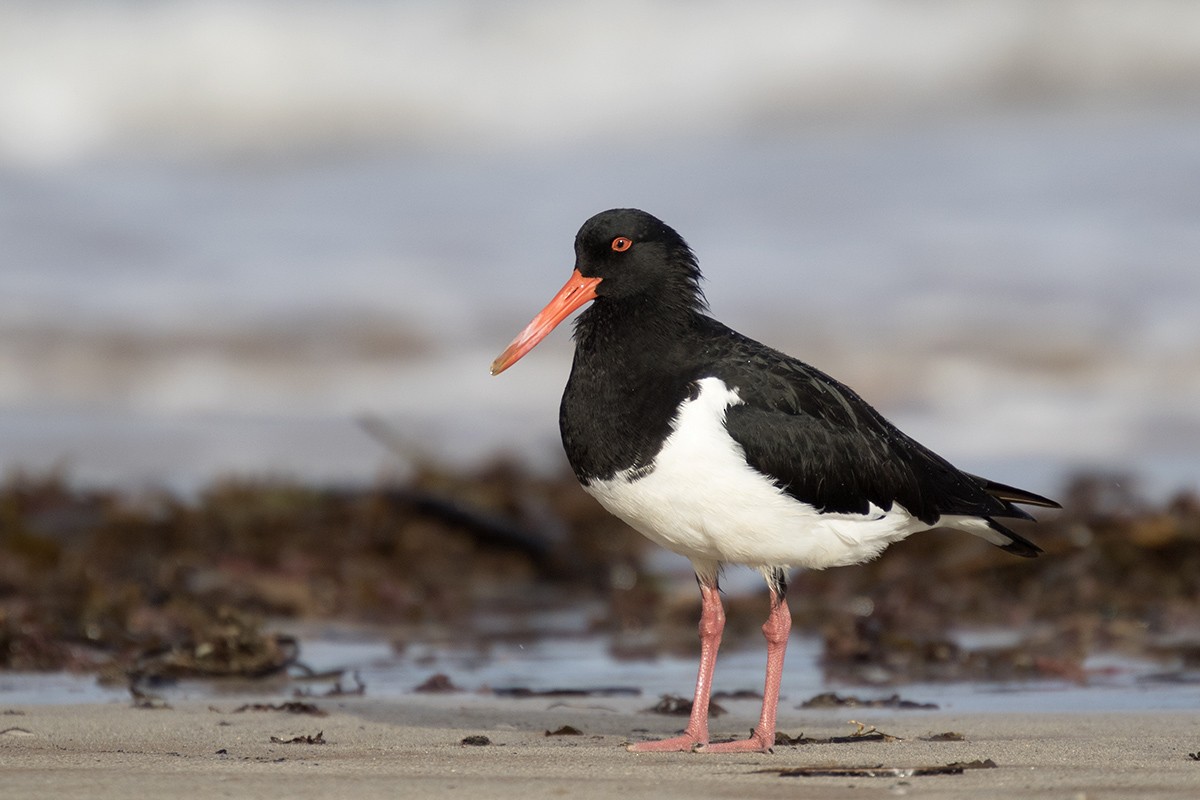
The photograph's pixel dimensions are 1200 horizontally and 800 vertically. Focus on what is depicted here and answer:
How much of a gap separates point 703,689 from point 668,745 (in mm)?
419

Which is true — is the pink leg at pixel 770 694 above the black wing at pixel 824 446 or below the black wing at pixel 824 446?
below

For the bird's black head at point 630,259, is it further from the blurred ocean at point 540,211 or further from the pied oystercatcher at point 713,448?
the blurred ocean at point 540,211

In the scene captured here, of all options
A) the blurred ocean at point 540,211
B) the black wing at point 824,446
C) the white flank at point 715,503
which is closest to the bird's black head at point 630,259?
the black wing at point 824,446

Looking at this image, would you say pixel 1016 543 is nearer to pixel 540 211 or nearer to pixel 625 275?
pixel 625 275

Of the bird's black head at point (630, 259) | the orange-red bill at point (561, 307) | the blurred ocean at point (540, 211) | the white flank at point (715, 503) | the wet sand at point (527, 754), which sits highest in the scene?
the blurred ocean at point (540, 211)

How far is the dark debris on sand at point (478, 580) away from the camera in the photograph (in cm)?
639

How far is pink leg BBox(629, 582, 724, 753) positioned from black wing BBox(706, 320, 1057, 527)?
612 mm

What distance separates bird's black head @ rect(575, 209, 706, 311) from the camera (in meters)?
5.36

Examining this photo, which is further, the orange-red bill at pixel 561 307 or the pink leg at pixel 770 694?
the orange-red bill at pixel 561 307

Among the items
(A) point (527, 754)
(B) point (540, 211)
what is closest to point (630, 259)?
(A) point (527, 754)

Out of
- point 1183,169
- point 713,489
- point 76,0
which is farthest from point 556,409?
point 76,0

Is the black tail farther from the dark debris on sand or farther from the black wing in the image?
the dark debris on sand

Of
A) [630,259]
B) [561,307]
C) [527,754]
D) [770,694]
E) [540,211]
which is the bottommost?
[527,754]

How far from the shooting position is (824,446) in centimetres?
504
